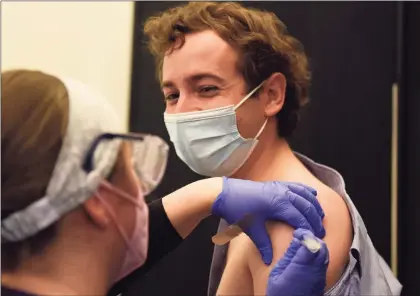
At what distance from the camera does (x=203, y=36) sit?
3.35 ft

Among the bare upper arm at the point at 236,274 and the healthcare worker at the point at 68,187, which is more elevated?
the healthcare worker at the point at 68,187

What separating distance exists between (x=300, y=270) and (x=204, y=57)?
44cm

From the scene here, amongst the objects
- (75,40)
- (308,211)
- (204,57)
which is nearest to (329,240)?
(308,211)

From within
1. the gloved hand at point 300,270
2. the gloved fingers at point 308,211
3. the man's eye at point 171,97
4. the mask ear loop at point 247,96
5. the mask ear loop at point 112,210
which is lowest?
the gloved hand at point 300,270

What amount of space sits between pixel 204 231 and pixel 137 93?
61 centimetres

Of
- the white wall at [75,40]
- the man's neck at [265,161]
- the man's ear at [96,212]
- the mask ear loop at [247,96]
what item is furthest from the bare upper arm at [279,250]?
the white wall at [75,40]

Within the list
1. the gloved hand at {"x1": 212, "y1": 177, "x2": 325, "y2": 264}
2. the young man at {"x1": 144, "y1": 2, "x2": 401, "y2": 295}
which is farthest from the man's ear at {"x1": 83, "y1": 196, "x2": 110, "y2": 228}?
the young man at {"x1": 144, "y1": 2, "x2": 401, "y2": 295}

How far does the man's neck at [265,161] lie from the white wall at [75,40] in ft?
1.94

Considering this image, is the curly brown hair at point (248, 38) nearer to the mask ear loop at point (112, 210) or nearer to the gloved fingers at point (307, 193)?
the gloved fingers at point (307, 193)

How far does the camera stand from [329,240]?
911mm

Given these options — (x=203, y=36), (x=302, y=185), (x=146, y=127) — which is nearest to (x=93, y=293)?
(x=302, y=185)

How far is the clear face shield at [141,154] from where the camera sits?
2.07ft

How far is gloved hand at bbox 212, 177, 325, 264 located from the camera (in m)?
0.87

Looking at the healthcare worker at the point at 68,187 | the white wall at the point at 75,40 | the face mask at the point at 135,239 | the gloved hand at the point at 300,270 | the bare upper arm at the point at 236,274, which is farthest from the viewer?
the white wall at the point at 75,40
